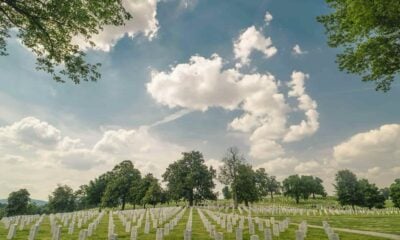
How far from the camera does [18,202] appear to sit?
257 feet

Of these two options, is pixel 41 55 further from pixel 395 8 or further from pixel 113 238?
pixel 395 8

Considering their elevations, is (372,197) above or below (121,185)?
below

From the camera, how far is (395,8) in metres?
13.0

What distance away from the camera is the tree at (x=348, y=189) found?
77125 millimetres

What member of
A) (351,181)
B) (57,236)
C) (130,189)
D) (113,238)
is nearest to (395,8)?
(113,238)

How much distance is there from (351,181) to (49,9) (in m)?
88.5

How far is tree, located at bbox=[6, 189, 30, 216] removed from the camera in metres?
77.1

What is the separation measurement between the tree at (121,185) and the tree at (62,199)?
30.6 meters

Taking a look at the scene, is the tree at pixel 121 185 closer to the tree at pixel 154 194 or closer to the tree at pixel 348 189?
the tree at pixel 154 194

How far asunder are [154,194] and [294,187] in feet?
223

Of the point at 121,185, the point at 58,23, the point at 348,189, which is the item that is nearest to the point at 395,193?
the point at 348,189

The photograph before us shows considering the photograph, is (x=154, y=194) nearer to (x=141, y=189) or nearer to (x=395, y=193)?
(x=141, y=189)

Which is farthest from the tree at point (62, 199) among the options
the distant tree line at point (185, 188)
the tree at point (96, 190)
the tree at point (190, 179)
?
the tree at point (190, 179)

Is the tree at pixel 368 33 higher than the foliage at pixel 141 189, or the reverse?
the tree at pixel 368 33
